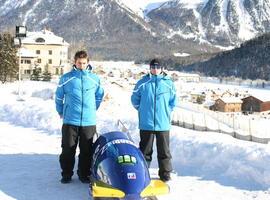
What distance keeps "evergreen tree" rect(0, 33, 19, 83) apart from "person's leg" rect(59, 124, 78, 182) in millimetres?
44221

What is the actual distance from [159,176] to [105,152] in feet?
5.63

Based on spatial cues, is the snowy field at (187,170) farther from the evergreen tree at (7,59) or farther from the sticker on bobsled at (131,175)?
the evergreen tree at (7,59)

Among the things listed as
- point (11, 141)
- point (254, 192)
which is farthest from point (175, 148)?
point (11, 141)

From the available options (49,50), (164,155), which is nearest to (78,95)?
Answer: (164,155)

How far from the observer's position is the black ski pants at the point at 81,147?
9211 mm

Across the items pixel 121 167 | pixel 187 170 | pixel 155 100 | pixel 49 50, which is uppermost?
pixel 49 50

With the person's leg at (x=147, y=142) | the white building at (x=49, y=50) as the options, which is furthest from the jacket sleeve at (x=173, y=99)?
the white building at (x=49, y=50)

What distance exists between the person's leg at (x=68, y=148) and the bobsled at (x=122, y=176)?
3.55ft

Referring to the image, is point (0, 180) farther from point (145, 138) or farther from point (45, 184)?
point (145, 138)

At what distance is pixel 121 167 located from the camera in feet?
24.6

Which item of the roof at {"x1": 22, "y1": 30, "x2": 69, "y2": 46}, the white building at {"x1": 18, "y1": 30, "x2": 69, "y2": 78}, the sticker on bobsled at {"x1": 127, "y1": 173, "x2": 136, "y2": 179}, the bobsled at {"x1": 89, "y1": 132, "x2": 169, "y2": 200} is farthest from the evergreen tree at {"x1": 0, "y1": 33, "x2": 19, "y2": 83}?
the roof at {"x1": 22, "y1": 30, "x2": 69, "y2": 46}

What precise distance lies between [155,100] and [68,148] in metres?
1.71

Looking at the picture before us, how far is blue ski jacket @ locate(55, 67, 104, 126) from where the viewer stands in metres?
9.08

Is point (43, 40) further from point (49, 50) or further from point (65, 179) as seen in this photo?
point (65, 179)
